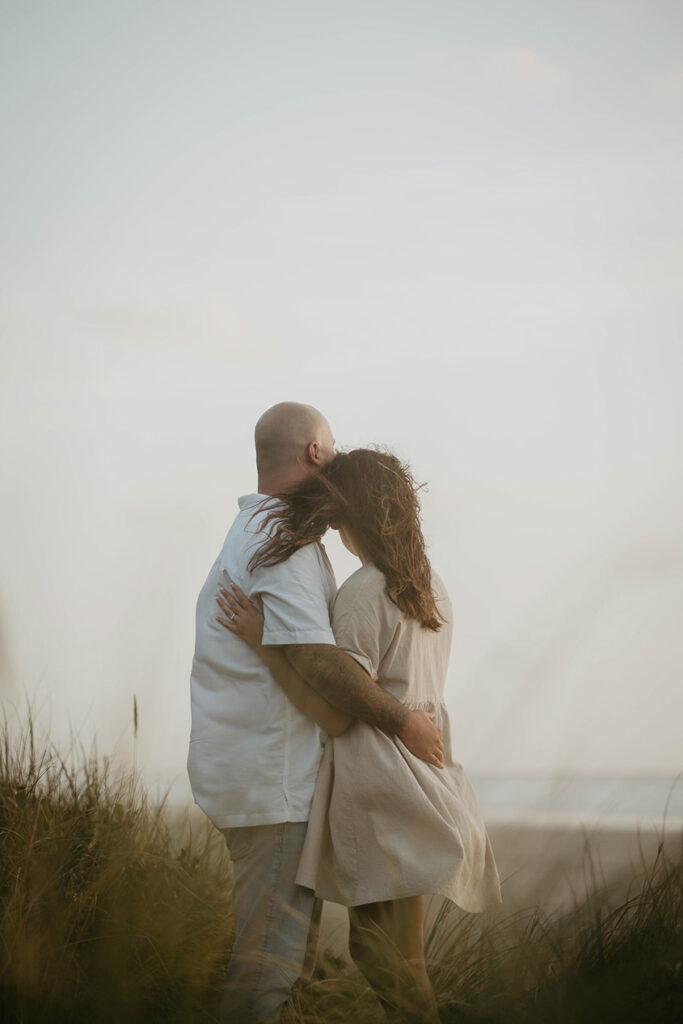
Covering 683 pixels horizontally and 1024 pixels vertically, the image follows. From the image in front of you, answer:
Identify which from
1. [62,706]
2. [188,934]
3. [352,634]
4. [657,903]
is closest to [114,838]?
[62,706]

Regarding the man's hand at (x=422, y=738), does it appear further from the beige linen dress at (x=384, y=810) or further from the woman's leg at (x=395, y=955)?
the woman's leg at (x=395, y=955)

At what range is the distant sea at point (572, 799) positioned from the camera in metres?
1.93

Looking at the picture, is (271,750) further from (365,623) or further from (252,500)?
(252,500)

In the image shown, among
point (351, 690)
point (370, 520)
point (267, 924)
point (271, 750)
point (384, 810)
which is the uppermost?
point (370, 520)

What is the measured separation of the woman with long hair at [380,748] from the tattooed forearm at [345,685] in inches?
1.8

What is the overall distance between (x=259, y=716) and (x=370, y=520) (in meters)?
0.69

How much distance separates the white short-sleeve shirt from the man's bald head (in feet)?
0.85

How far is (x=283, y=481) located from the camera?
3.03m

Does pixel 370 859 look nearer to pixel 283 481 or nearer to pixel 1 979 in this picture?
pixel 1 979

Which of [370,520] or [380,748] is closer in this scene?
[380,748]

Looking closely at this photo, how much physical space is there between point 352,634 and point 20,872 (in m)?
1.31

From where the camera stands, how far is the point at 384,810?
8.32ft

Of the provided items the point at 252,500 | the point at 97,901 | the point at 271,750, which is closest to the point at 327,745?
the point at 271,750

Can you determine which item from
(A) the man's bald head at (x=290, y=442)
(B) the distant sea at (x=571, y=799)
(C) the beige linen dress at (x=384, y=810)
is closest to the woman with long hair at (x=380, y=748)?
(C) the beige linen dress at (x=384, y=810)
